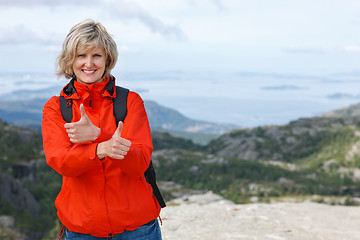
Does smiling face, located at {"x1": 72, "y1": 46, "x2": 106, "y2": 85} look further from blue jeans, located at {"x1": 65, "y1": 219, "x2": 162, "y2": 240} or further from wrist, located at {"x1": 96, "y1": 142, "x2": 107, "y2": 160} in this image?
blue jeans, located at {"x1": 65, "y1": 219, "x2": 162, "y2": 240}

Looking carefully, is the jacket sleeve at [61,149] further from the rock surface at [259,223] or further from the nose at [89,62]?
the rock surface at [259,223]

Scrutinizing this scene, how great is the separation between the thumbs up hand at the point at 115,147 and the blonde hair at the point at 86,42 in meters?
1.05

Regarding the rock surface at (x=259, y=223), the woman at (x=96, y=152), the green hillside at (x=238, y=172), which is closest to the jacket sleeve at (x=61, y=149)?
the woman at (x=96, y=152)

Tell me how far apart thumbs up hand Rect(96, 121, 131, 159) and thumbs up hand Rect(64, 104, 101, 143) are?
0.16 m

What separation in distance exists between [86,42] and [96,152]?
1280 millimetres

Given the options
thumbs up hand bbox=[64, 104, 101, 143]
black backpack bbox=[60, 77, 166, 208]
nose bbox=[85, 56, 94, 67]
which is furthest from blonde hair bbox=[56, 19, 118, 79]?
thumbs up hand bbox=[64, 104, 101, 143]

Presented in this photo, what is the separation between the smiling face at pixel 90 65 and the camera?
4.52 meters

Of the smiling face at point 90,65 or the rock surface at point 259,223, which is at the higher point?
the smiling face at point 90,65

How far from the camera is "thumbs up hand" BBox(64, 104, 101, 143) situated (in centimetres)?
399

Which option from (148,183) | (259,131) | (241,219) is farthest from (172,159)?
(148,183)

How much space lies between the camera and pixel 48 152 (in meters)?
4.25

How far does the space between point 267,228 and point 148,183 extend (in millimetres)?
7359

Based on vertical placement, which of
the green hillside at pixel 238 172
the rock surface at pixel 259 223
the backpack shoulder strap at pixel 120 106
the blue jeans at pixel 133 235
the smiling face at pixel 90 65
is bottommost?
the green hillside at pixel 238 172

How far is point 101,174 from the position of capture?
432 cm
